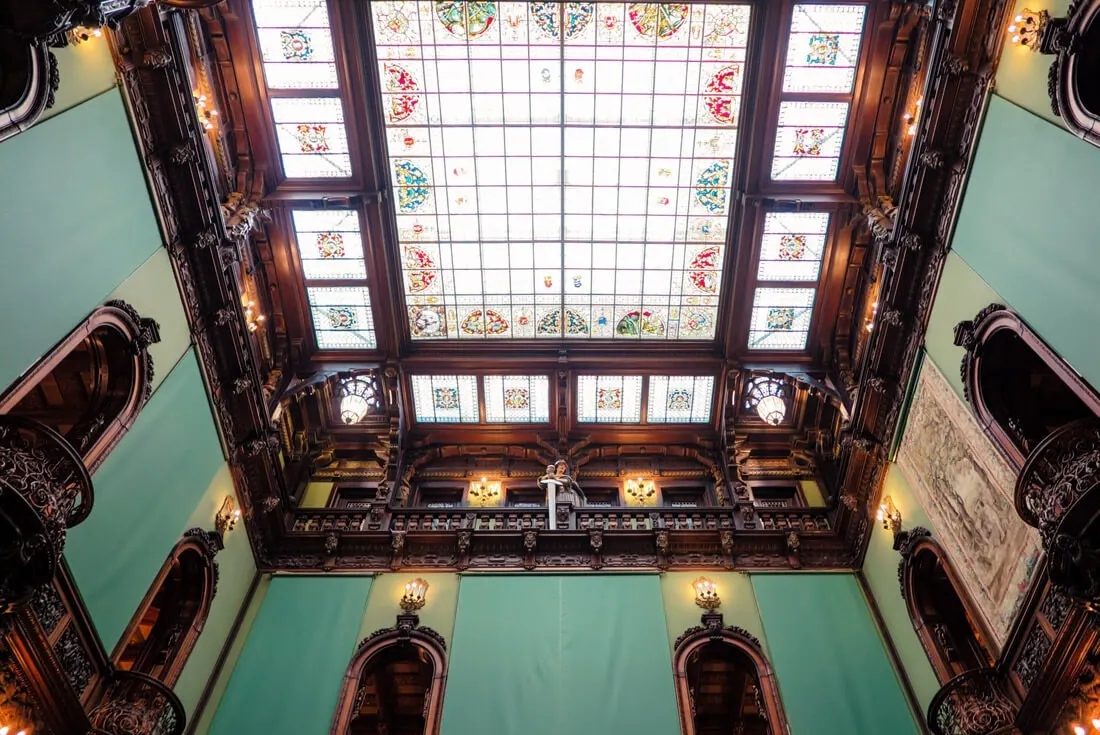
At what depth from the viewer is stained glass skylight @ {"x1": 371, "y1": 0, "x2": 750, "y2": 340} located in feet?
47.2

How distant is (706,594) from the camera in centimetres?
1387

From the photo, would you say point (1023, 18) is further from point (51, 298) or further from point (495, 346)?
point (51, 298)

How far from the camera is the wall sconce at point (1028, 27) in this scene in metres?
9.18

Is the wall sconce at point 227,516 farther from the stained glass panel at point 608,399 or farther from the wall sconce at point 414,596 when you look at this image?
the stained glass panel at point 608,399

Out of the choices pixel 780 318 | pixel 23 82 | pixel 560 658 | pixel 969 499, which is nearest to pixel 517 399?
pixel 780 318

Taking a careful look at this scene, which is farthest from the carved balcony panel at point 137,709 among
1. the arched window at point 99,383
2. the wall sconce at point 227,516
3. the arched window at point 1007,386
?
the arched window at point 1007,386

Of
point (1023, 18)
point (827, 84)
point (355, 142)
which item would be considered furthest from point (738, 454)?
point (355, 142)

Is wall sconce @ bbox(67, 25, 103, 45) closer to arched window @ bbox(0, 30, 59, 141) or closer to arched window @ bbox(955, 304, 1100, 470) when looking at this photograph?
arched window @ bbox(0, 30, 59, 141)

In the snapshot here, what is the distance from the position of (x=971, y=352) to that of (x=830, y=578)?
19.8 feet

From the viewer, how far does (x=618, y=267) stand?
17.3 m

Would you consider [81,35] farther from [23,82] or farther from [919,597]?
[919,597]

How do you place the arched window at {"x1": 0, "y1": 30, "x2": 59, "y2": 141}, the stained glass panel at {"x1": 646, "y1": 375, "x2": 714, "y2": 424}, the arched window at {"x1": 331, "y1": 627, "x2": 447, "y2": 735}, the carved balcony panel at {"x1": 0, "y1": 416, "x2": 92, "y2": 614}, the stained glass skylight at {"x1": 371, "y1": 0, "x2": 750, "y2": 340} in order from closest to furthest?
1. the carved balcony panel at {"x1": 0, "y1": 416, "x2": 92, "y2": 614}
2. the arched window at {"x1": 0, "y1": 30, "x2": 59, "y2": 141}
3. the arched window at {"x1": 331, "y1": 627, "x2": 447, "y2": 735}
4. the stained glass skylight at {"x1": 371, "y1": 0, "x2": 750, "y2": 340}
5. the stained glass panel at {"x1": 646, "y1": 375, "x2": 714, "y2": 424}

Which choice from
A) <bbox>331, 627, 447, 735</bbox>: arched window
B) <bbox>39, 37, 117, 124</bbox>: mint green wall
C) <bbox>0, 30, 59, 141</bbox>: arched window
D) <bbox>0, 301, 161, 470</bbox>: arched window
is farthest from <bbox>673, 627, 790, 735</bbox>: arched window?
<bbox>39, 37, 117, 124</bbox>: mint green wall

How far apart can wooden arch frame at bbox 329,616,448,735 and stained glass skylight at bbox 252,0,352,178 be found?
10232mm
